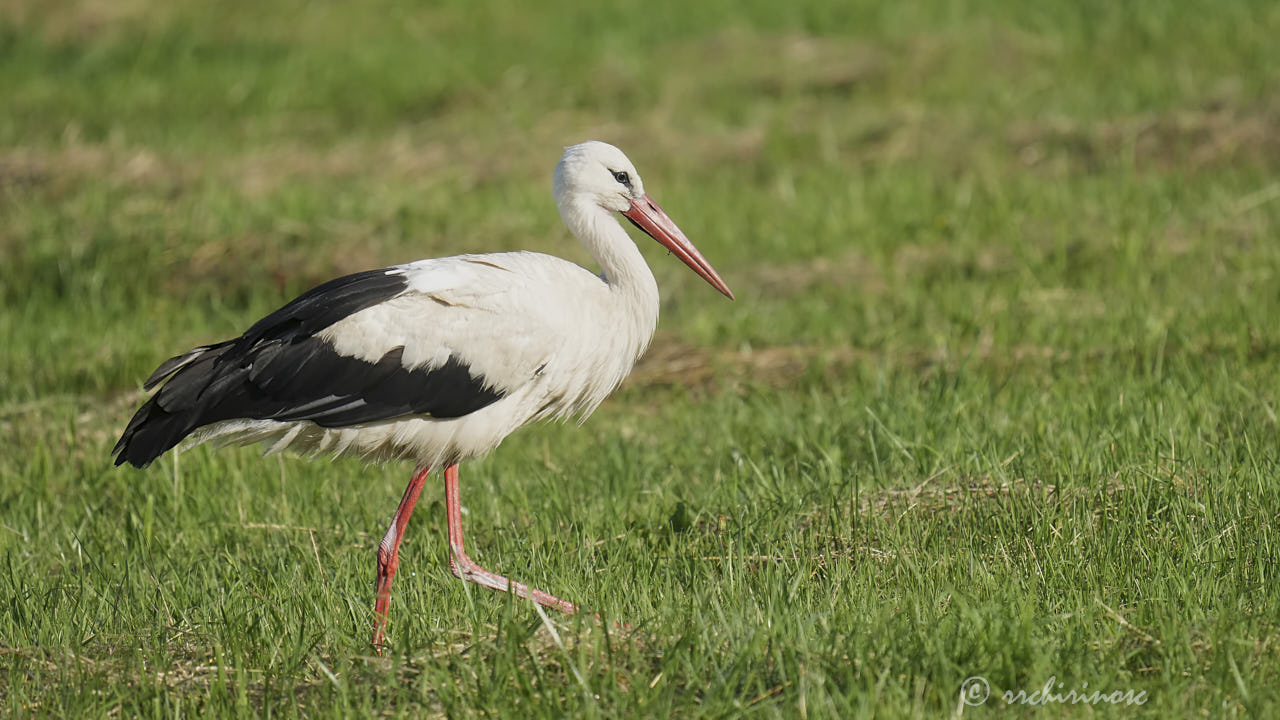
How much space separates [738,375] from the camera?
6695 millimetres

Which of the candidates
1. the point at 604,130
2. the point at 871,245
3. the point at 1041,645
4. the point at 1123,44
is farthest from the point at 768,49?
the point at 1041,645

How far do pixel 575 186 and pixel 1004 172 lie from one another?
559 cm

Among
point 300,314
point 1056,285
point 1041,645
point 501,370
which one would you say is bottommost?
point 1056,285

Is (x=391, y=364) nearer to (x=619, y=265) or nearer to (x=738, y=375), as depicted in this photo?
(x=619, y=265)

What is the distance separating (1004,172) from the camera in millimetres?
9633

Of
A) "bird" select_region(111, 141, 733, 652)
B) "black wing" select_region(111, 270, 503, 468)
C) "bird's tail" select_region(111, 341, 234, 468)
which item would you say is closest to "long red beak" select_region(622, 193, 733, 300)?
"bird" select_region(111, 141, 733, 652)

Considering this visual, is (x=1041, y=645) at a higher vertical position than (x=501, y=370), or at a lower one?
lower

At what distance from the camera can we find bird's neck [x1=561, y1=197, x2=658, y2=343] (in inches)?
184

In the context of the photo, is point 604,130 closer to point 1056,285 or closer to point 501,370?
point 1056,285

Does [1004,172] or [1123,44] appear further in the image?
[1123,44]

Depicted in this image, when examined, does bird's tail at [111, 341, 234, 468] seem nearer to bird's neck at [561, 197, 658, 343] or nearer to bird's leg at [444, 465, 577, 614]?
bird's leg at [444, 465, 577, 614]

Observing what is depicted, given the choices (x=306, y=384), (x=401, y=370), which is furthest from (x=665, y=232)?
(x=306, y=384)

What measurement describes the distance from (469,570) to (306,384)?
0.77 metres

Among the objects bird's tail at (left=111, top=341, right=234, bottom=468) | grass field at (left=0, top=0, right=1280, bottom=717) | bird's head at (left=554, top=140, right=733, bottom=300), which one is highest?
bird's head at (left=554, top=140, right=733, bottom=300)
